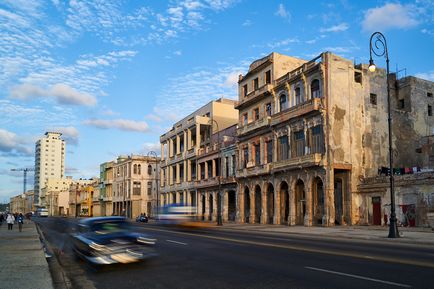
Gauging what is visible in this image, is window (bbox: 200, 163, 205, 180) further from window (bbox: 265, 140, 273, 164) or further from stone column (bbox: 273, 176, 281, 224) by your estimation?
stone column (bbox: 273, 176, 281, 224)

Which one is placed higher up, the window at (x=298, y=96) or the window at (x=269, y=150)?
A: the window at (x=298, y=96)

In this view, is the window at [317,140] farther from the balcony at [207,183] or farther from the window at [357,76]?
the balcony at [207,183]

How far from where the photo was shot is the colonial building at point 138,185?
9138 cm

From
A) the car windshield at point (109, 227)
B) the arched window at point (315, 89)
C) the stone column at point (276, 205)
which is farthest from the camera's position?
the stone column at point (276, 205)

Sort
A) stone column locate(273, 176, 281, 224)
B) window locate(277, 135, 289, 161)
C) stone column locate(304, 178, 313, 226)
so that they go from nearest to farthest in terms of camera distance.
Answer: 1. stone column locate(304, 178, 313, 226)
2. window locate(277, 135, 289, 161)
3. stone column locate(273, 176, 281, 224)

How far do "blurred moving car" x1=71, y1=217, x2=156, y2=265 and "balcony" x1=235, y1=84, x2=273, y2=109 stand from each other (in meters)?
35.2

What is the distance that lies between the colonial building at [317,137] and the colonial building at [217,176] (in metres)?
5.49

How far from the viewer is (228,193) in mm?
56594

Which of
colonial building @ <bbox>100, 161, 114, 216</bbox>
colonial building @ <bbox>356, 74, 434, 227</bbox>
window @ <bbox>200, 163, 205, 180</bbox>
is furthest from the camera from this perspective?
colonial building @ <bbox>100, 161, 114, 216</bbox>

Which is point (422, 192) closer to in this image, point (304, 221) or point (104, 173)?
point (304, 221)

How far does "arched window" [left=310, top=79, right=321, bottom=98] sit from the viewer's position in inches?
1583

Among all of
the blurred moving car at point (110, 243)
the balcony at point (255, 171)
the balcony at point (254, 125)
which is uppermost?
the balcony at point (254, 125)

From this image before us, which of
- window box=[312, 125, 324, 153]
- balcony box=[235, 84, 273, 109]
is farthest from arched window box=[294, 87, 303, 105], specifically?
window box=[312, 125, 324, 153]

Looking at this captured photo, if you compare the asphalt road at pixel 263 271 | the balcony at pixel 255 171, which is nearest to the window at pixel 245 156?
the balcony at pixel 255 171
